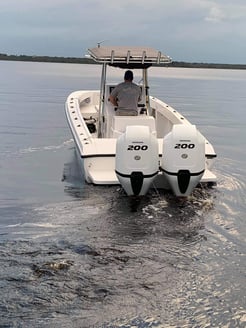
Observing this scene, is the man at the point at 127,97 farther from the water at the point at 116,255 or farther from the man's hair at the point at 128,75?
the water at the point at 116,255

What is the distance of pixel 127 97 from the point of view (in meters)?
9.41

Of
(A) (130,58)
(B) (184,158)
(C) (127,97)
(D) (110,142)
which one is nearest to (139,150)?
(B) (184,158)

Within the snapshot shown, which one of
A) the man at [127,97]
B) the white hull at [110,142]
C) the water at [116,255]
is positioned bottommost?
the water at [116,255]

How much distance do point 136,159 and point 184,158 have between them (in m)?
0.66

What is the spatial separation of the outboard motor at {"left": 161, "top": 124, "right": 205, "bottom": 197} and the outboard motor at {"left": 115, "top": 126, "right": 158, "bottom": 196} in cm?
23

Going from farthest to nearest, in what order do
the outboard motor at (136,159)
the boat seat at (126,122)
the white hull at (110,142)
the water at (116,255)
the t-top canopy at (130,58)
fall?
the t-top canopy at (130,58) → the boat seat at (126,122) → the white hull at (110,142) → the outboard motor at (136,159) → the water at (116,255)

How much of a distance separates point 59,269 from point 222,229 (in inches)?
92.6

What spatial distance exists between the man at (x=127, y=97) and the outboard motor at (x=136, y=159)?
2143 millimetres

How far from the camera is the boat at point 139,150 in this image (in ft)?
23.7

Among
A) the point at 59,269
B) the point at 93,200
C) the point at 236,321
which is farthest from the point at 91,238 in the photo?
the point at 236,321

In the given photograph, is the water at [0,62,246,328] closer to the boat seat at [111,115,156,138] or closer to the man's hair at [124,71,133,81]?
the boat seat at [111,115,156,138]

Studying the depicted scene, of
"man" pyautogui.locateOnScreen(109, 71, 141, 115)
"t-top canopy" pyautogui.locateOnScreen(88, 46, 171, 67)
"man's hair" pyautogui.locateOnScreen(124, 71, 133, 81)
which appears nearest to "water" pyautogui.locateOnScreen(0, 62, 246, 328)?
"man" pyautogui.locateOnScreen(109, 71, 141, 115)

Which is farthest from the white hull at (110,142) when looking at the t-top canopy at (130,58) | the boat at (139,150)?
the t-top canopy at (130,58)

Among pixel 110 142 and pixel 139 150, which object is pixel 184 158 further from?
pixel 110 142
